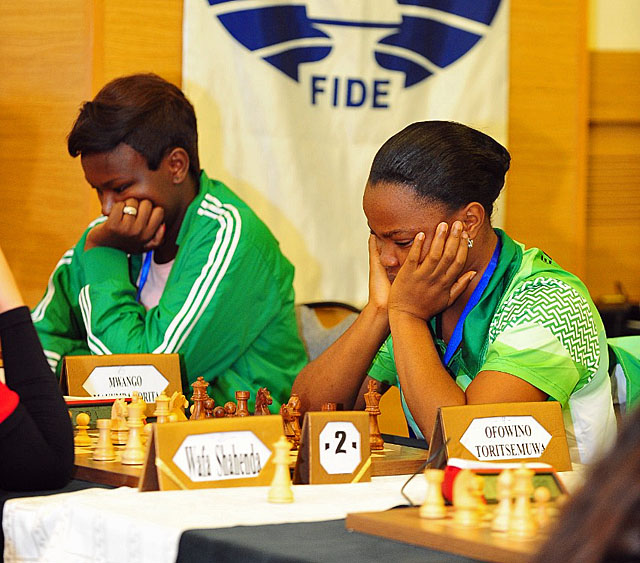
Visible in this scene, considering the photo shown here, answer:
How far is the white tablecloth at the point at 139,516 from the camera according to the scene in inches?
42.2

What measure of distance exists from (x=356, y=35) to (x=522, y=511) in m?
2.71

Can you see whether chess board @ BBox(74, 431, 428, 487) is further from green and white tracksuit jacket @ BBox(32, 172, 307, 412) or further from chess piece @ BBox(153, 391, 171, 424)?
green and white tracksuit jacket @ BBox(32, 172, 307, 412)

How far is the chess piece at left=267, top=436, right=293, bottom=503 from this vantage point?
1.19m

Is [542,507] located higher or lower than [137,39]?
lower

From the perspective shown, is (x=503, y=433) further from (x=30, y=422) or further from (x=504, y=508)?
(x=30, y=422)

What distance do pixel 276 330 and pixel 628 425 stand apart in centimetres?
222

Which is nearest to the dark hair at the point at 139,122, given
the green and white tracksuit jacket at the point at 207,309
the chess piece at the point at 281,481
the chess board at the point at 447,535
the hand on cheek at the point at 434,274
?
the green and white tracksuit jacket at the point at 207,309

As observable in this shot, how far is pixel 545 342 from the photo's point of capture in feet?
5.67

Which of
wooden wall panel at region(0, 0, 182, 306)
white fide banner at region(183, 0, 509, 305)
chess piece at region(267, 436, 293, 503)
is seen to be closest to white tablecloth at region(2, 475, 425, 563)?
chess piece at region(267, 436, 293, 503)

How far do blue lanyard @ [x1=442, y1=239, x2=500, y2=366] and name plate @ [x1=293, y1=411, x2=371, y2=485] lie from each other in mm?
498

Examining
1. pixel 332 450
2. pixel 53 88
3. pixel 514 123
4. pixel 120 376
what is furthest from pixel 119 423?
pixel 514 123

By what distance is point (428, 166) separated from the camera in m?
1.86

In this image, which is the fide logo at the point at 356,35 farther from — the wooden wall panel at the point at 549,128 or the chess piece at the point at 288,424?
the chess piece at the point at 288,424

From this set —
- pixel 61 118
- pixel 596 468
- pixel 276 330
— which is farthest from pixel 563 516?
pixel 61 118
